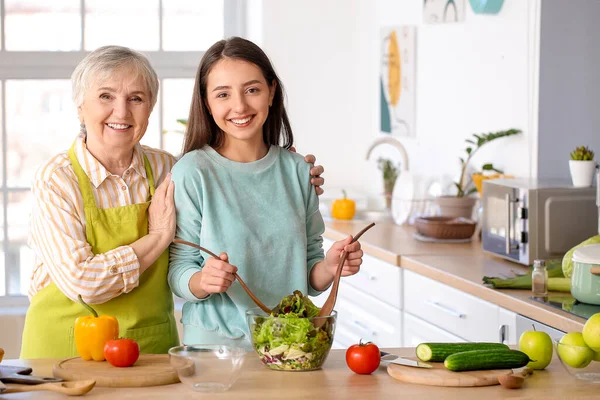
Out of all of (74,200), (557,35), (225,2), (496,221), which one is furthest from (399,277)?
(225,2)

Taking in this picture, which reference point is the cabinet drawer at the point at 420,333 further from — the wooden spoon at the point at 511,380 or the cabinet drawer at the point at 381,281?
the wooden spoon at the point at 511,380

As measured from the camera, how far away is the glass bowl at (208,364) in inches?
68.6

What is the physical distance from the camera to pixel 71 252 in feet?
6.86

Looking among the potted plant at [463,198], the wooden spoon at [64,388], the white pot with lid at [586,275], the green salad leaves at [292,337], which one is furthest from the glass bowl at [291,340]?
the potted plant at [463,198]

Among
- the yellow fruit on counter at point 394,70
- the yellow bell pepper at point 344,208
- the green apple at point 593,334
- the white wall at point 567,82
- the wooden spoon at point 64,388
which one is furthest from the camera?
the yellow fruit on counter at point 394,70

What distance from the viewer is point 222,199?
7.23ft

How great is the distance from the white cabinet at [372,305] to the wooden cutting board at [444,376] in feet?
5.77

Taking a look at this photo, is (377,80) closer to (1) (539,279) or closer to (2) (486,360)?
(1) (539,279)

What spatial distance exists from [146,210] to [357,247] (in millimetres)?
505

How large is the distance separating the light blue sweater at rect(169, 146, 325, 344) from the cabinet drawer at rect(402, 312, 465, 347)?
1.18 m

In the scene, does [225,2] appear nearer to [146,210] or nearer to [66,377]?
[146,210]

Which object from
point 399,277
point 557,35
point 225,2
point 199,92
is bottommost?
point 399,277

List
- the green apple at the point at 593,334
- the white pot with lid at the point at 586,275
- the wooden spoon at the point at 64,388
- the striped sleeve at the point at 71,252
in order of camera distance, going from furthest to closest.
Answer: the white pot with lid at the point at 586,275, the striped sleeve at the point at 71,252, the green apple at the point at 593,334, the wooden spoon at the point at 64,388

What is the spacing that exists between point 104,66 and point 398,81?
9.72ft
